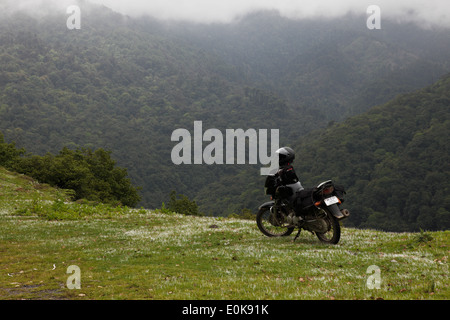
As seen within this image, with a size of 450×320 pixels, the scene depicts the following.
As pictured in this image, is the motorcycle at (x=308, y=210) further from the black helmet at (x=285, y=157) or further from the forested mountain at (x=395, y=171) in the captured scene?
the forested mountain at (x=395, y=171)

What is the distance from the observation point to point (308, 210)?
47.6 ft

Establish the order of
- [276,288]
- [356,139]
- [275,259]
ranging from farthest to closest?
[356,139]
[275,259]
[276,288]

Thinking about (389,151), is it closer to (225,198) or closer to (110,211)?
(225,198)

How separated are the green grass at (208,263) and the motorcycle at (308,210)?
2.08 ft

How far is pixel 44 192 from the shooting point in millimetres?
35438

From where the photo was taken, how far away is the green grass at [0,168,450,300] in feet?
27.5

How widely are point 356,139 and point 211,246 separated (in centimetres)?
19360

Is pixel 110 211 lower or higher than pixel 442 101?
lower

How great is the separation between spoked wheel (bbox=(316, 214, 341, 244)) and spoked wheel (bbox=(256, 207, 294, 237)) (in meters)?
1.80

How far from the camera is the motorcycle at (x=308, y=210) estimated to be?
13789 millimetres

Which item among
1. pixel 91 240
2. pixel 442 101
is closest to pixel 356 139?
pixel 442 101
